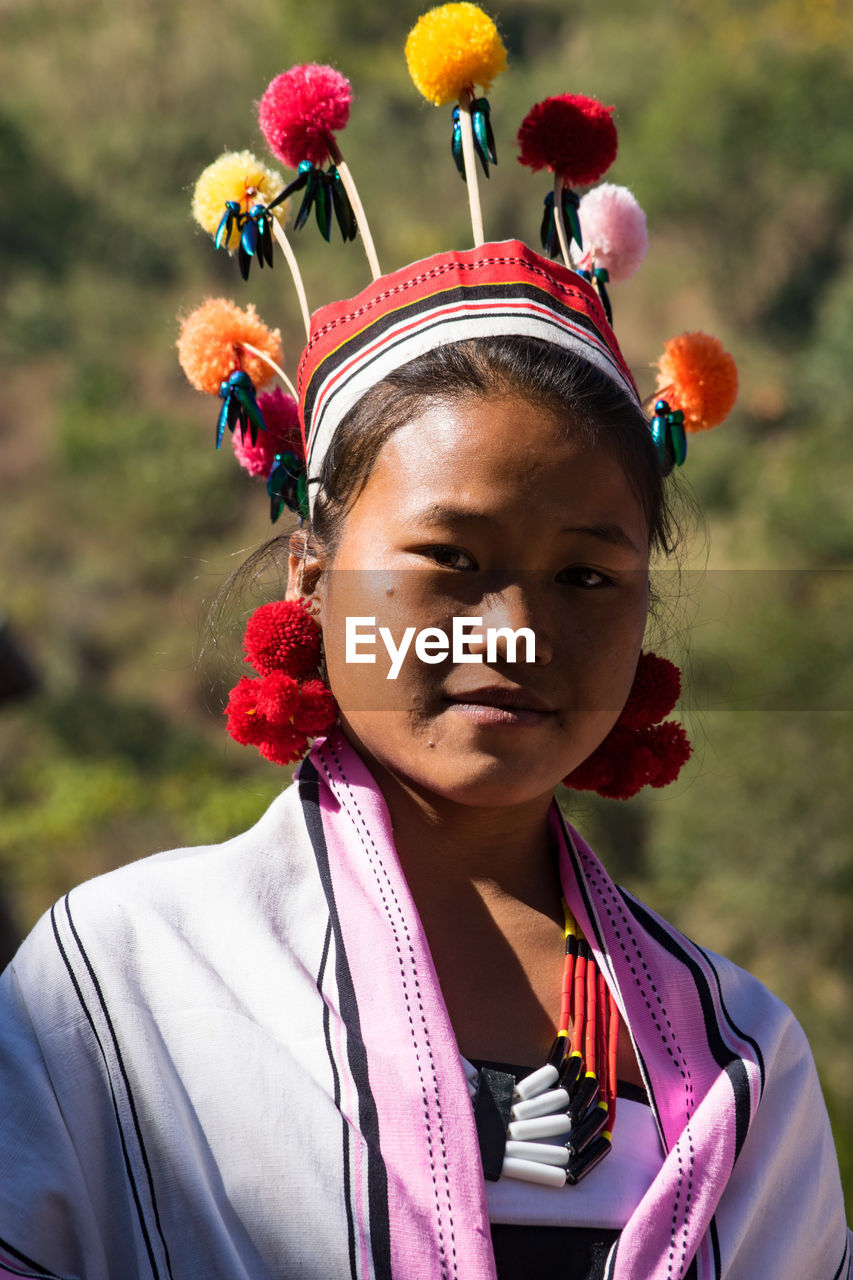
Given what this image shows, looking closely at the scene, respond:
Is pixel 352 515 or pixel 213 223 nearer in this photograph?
pixel 352 515

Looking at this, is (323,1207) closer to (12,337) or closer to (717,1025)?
(717,1025)

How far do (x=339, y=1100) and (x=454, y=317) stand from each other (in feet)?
3.00

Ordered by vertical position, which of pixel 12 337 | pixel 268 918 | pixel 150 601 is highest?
pixel 12 337

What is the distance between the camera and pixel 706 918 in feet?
31.9

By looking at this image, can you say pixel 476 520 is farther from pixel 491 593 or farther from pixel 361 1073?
pixel 361 1073

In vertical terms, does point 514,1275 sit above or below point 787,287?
below

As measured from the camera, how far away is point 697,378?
191 centimetres

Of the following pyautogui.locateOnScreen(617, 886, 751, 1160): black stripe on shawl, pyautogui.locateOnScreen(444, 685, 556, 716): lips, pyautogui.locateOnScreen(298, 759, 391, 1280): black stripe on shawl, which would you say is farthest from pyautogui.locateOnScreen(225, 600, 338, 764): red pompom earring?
pyautogui.locateOnScreen(617, 886, 751, 1160): black stripe on shawl

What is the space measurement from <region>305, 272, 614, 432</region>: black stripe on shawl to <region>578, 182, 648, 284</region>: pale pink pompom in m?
0.32

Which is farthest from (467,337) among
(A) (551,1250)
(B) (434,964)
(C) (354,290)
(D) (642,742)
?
(C) (354,290)

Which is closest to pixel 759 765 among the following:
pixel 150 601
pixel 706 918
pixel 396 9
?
pixel 706 918

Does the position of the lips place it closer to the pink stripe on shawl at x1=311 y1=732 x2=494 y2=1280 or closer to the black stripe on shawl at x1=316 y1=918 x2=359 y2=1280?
the pink stripe on shawl at x1=311 y1=732 x2=494 y2=1280

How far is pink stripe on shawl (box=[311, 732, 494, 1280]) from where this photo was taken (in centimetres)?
122

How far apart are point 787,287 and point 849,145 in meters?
2.28
